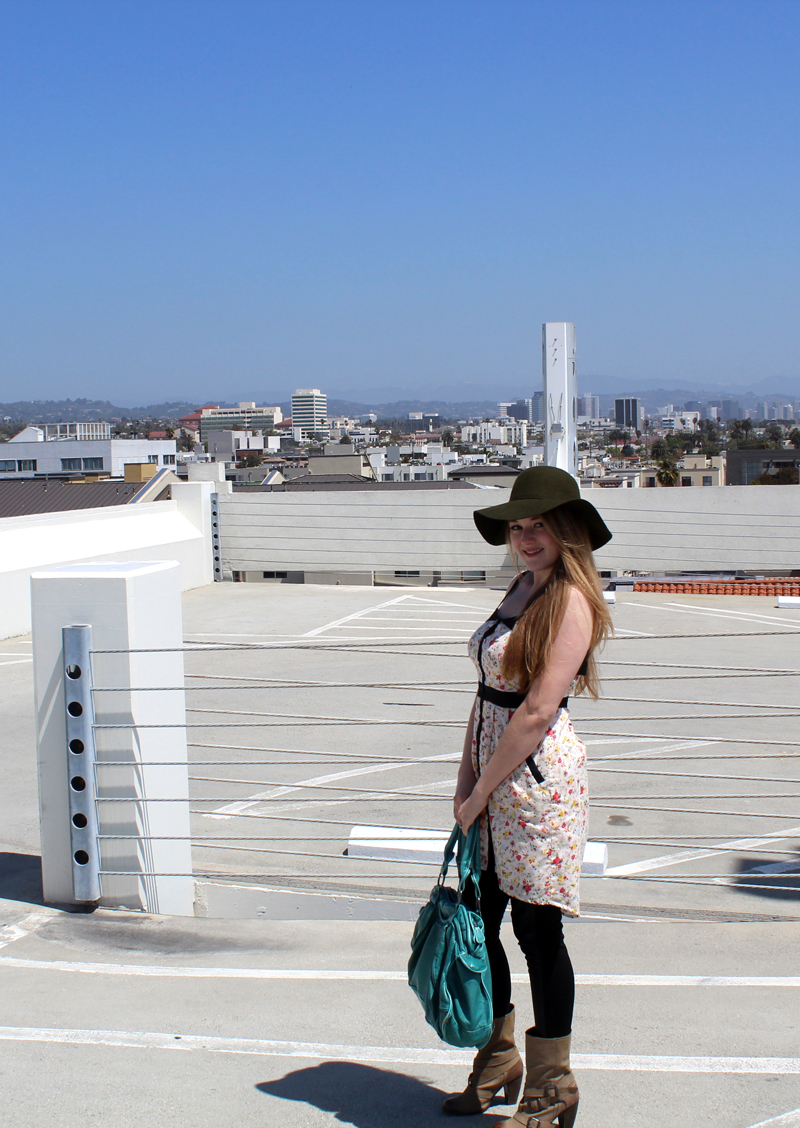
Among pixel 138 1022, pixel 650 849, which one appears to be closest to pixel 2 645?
pixel 650 849

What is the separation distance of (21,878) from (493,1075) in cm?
251

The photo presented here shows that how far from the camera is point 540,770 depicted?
7.81ft

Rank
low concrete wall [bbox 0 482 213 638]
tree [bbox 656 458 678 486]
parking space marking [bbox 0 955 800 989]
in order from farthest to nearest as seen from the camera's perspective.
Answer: tree [bbox 656 458 678 486] → low concrete wall [bbox 0 482 213 638] → parking space marking [bbox 0 955 800 989]

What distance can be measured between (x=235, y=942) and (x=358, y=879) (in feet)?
5.61

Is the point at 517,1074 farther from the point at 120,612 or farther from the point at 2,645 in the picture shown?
the point at 2,645

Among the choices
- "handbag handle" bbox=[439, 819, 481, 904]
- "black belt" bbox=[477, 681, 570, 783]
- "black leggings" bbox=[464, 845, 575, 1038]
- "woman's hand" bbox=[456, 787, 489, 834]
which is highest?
"black belt" bbox=[477, 681, 570, 783]

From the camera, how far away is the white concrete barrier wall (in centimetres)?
1861

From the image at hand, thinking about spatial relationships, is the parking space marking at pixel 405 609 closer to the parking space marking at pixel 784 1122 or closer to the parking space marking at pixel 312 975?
the parking space marking at pixel 312 975

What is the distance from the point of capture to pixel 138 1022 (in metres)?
2.92

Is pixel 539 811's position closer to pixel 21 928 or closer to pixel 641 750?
pixel 21 928

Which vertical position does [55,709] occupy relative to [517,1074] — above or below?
above

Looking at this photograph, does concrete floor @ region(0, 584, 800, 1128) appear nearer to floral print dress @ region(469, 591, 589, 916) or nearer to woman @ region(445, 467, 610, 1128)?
woman @ region(445, 467, 610, 1128)

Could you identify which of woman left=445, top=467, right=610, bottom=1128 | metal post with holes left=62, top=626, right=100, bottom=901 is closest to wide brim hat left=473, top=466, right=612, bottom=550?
woman left=445, top=467, right=610, bottom=1128

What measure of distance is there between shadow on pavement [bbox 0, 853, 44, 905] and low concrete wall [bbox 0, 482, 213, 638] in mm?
9096
